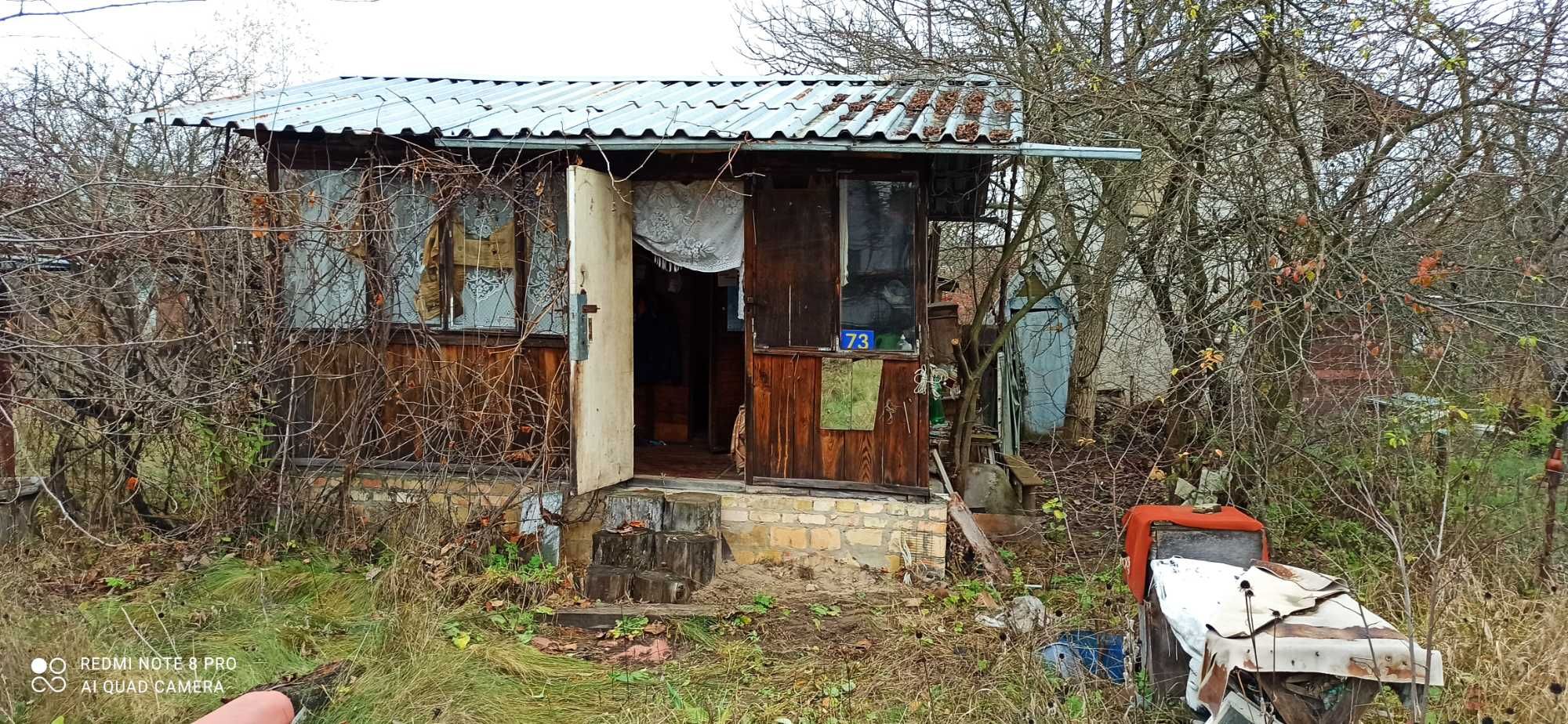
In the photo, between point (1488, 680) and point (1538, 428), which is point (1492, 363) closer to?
point (1538, 428)

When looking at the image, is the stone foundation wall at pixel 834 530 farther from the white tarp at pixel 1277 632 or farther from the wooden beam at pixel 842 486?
the white tarp at pixel 1277 632

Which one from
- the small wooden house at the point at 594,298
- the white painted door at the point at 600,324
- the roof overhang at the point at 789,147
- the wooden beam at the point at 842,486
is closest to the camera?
the roof overhang at the point at 789,147

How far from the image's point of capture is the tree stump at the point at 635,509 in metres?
6.17

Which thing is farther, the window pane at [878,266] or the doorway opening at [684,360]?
the doorway opening at [684,360]

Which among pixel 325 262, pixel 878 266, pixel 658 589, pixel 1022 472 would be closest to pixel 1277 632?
pixel 878 266

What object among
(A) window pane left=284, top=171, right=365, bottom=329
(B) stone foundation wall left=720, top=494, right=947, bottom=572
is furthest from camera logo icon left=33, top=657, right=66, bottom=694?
(B) stone foundation wall left=720, top=494, right=947, bottom=572

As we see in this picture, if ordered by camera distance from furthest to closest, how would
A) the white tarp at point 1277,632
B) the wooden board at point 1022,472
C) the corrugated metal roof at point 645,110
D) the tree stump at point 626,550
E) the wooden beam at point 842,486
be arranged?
1. the wooden board at point 1022,472
2. the wooden beam at point 842,486
3. the tree stump at point 626,550
4. the corrugated metal roof at point 645,110
5. the white tarp at point 1277,632

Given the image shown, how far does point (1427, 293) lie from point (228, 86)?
1698cm

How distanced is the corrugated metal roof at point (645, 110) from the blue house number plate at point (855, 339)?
1.38 meters

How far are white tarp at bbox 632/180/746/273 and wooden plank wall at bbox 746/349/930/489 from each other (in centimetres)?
83

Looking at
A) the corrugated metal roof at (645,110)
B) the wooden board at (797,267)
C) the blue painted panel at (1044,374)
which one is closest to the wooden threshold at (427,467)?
the wooden board at (797,267)

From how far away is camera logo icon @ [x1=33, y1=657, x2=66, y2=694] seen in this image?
3934 millimetres

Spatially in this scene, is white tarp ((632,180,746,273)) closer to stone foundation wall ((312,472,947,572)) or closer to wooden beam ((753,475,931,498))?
wooden beam ((753,475,931,498))

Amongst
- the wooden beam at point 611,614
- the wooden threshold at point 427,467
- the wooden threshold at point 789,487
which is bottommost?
the wooden beam at point 611,614
